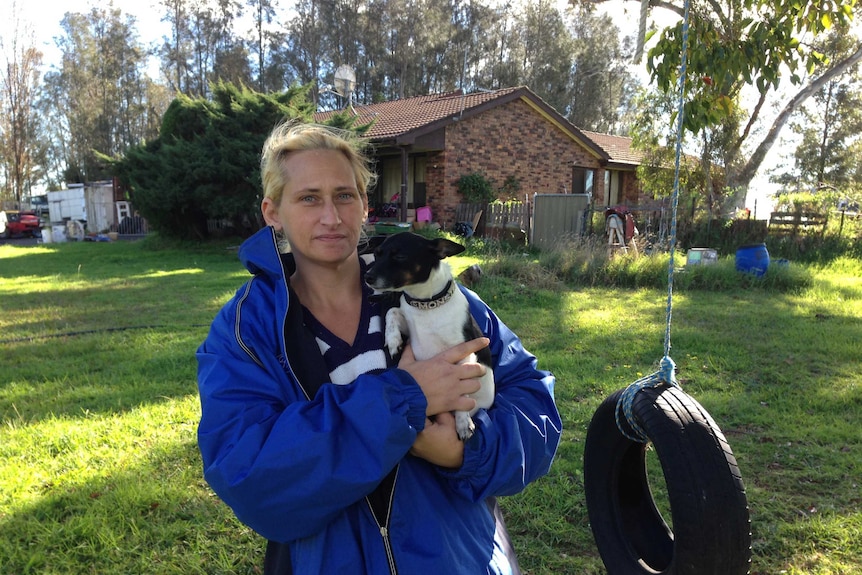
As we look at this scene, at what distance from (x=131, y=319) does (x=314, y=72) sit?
39.4 metres

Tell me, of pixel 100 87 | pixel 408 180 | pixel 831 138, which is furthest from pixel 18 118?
pixel 831 138

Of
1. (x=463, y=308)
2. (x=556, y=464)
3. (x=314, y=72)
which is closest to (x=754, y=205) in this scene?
(x=556, y=464)

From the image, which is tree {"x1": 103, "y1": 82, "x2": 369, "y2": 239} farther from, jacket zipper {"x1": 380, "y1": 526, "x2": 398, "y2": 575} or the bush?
jacket zipper {"x1": 380, "y1": 526, "x2": 398, "y2": 575}

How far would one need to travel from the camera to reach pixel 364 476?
4.39 feet

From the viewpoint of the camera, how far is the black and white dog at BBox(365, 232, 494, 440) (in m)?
1.94

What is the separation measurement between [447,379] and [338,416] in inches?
13.7

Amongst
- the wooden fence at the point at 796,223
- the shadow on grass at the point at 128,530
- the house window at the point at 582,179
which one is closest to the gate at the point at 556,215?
the wooden fence at the point at 796,223

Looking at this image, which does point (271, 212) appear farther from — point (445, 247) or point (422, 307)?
point (445, 247)

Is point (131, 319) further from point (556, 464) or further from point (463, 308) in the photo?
point (463, 308)

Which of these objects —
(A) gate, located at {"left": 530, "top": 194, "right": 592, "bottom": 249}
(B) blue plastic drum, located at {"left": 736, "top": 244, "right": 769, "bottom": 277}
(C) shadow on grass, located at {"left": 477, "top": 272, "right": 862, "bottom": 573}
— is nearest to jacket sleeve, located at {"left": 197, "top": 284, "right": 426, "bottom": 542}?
(C) shadow on grass, located at {"left": 477, "top": 272, "right": 862, "bottom": 573}

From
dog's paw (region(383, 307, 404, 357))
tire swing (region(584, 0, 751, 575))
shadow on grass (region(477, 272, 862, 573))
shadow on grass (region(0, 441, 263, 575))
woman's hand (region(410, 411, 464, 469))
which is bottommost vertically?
shadow on grass (region(0, 441, 263, 575))

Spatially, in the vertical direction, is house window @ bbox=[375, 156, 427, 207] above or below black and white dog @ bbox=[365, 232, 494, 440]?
above

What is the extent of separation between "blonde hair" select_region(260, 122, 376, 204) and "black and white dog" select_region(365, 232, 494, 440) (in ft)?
1.01

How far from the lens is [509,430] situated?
1.66 metres
